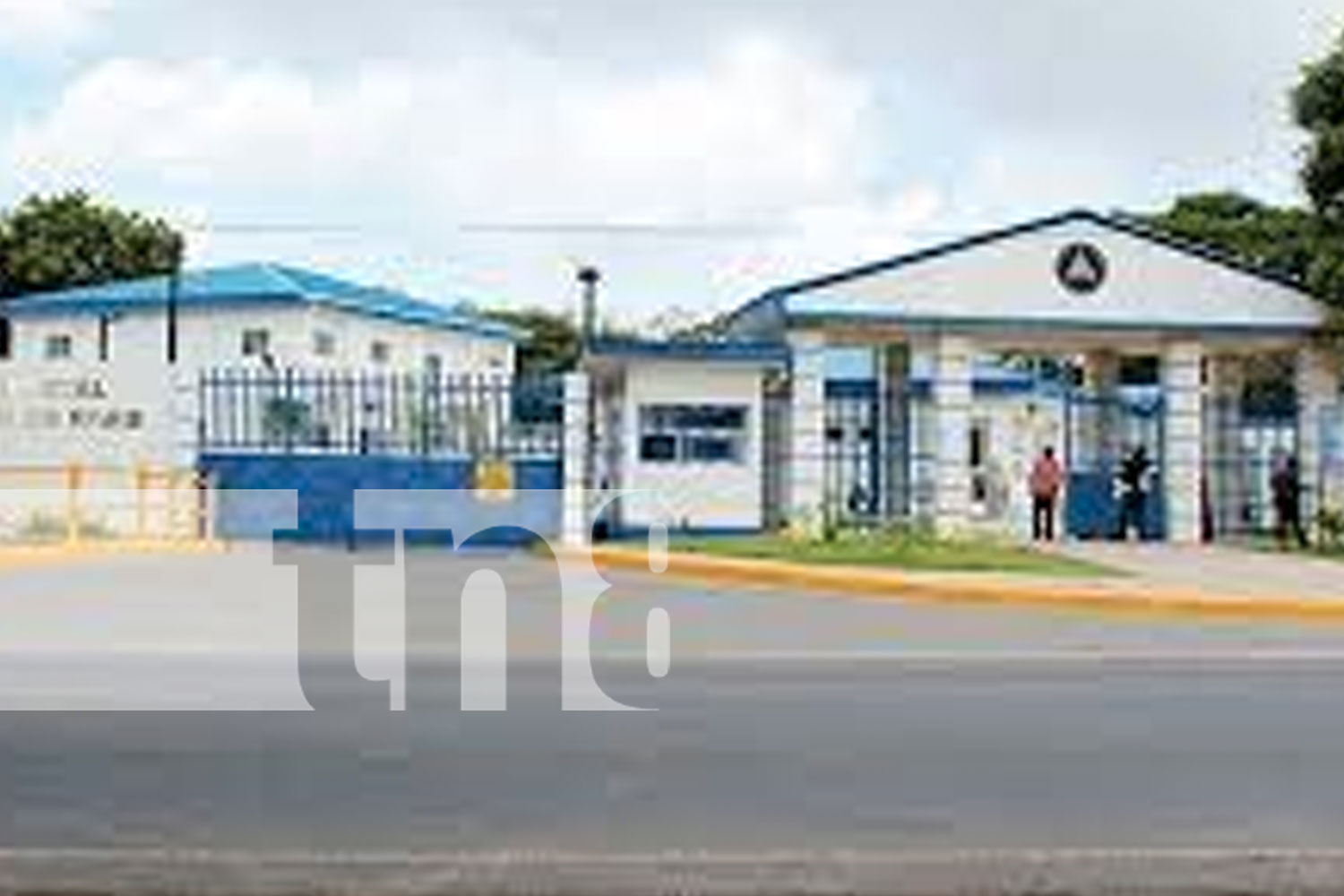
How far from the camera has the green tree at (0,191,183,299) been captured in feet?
280

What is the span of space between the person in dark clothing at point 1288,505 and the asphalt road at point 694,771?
16571 millimetres

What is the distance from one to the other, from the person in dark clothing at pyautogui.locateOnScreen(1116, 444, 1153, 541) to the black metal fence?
7.91 m

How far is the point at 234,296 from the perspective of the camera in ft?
220

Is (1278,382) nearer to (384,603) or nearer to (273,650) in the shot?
(384,603)

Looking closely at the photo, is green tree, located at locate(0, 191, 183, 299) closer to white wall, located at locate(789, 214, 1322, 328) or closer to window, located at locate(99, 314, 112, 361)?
window, located at locate(99, 314, 112, 361)

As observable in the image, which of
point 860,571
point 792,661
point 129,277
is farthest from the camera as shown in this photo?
point 129,277

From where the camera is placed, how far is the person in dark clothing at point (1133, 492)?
130 ft

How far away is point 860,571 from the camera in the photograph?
2975cm

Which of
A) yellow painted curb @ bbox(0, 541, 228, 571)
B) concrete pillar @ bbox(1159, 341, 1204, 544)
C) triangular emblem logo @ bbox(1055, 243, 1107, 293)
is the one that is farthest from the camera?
concrete pillar @ bbox(1159, 341, 1204, 544)

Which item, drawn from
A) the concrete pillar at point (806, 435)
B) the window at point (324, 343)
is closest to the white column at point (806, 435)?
the concrete pillar at point (806, 435)

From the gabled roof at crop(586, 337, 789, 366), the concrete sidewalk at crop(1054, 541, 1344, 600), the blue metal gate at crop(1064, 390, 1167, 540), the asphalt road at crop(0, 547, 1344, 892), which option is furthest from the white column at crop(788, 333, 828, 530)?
the asphalt road at crop(0, 547, 1344, 892)

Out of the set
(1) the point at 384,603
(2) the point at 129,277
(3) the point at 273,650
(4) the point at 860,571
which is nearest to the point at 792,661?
(3) the point at 273,650

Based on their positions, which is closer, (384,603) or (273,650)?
(273,650)

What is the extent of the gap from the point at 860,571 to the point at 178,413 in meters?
12.2
